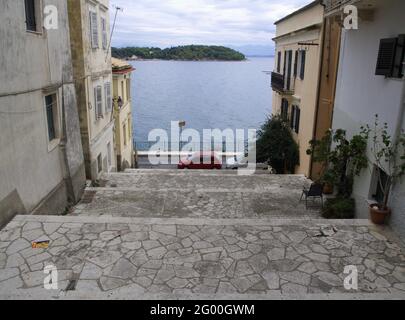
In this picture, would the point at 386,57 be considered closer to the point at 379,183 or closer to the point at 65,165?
the point at 379,183

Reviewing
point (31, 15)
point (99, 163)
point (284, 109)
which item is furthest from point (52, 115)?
point (284, 109)

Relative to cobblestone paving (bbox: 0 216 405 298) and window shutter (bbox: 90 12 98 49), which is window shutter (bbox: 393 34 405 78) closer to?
cobblestone paving (bbox: 0 216 405 298)

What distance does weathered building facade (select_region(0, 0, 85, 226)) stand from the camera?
7.59 metres

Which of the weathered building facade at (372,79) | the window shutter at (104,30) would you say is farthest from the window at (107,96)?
the weathered building facade at (372,79)

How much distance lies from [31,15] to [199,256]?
295 inches

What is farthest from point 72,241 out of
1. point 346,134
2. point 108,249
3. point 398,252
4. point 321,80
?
point 321,80

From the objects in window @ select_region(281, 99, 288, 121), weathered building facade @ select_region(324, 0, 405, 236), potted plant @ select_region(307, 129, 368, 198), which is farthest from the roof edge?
potted plant @ select_region(307, 129, 368, 198)

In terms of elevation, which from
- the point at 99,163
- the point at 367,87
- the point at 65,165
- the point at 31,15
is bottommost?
the point at 99,163

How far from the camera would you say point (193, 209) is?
37.0 feet

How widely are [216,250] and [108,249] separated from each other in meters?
2.19

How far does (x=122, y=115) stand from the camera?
2445 cm

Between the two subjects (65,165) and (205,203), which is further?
(205,203)

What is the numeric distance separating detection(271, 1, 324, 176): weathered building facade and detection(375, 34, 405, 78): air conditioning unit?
6.49 m
